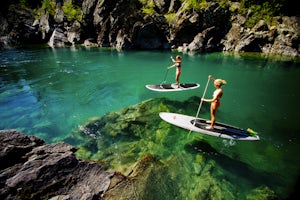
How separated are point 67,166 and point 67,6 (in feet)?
223

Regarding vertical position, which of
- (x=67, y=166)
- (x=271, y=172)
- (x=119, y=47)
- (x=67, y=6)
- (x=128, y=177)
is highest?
(x=67, y=6)

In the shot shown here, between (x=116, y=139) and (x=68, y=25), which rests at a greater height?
(x=68, y=25)

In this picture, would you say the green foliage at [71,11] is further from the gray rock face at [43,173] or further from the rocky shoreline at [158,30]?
the gray rock face at [43,173]

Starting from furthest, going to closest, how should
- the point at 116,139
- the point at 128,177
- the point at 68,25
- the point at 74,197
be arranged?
the point at 68,25, the point at 116,139, the point at 128,177, the point at 74,197

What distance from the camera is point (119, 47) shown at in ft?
156

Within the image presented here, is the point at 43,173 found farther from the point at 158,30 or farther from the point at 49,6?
the point at 49,6

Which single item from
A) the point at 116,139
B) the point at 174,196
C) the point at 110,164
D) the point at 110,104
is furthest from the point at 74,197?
the point at 110,104

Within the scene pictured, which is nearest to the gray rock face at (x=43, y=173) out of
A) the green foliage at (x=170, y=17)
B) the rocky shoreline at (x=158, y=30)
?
the rocky shoreline at (x=158, y=30)

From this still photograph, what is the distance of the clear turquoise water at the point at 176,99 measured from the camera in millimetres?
9383

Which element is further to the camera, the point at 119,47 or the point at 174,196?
the point at 119,47

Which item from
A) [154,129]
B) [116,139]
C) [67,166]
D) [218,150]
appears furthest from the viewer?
[154,129]

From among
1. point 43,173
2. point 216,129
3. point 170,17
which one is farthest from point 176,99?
point 170,17

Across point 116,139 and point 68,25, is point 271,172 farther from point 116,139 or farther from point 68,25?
point 68,25

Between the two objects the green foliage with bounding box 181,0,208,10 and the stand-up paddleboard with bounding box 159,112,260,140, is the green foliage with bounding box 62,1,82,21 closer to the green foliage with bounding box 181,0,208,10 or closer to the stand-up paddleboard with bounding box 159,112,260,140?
the green foliage with bounding box 181,0,208,10
